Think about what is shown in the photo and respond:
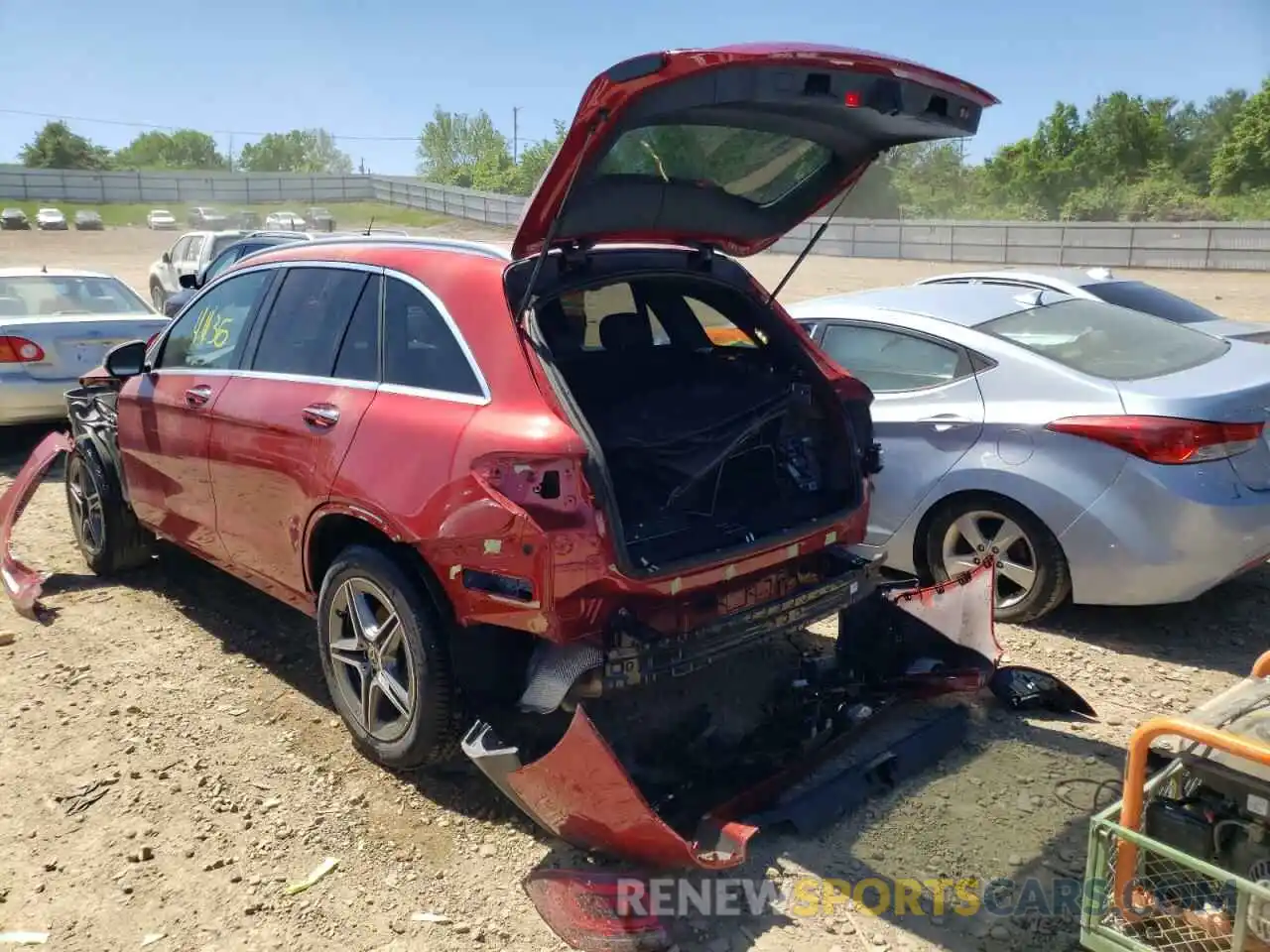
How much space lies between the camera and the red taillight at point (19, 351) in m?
8.14

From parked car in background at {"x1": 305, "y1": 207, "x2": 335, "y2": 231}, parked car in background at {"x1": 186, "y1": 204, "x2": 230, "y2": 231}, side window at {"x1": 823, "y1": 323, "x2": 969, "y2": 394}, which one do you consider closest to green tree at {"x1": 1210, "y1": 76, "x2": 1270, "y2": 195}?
parked car in background at {"x1": 305, "y1": 207, "x2": 335, "y2": 231}

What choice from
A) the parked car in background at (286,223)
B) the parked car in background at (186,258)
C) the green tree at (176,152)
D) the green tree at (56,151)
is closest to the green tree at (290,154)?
the green tree at (176,152)

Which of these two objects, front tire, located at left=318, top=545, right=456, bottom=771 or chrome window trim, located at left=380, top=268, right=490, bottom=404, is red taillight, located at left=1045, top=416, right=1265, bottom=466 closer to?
chrome window trim, located at left=380, top=268, right=490, bottom=404

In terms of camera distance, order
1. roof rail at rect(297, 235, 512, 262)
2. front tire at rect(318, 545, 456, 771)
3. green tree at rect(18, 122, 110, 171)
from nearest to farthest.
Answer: front tire at rect(318, 545, 456, 771), roof rail at rect(297, 235, 512, 262), green tree at rect(18, 122, 110, 171)

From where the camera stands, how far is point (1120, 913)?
2.62 metres

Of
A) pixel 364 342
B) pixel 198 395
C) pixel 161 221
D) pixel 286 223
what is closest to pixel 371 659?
pixel 364 342

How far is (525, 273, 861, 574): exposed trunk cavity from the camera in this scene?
146 inches

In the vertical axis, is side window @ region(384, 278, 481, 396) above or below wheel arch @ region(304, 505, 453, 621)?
above

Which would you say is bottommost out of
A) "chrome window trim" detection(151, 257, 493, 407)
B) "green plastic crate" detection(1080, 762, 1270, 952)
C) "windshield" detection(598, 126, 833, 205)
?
"green plastic crate" detection(1080, 762, 1270, 952)

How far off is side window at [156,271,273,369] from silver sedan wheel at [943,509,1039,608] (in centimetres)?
340

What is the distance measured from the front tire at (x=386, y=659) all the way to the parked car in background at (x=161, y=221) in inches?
2100

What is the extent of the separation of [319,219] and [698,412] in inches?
1789

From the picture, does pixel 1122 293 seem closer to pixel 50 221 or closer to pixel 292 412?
pixel 292 412

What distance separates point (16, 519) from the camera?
5910 mm
